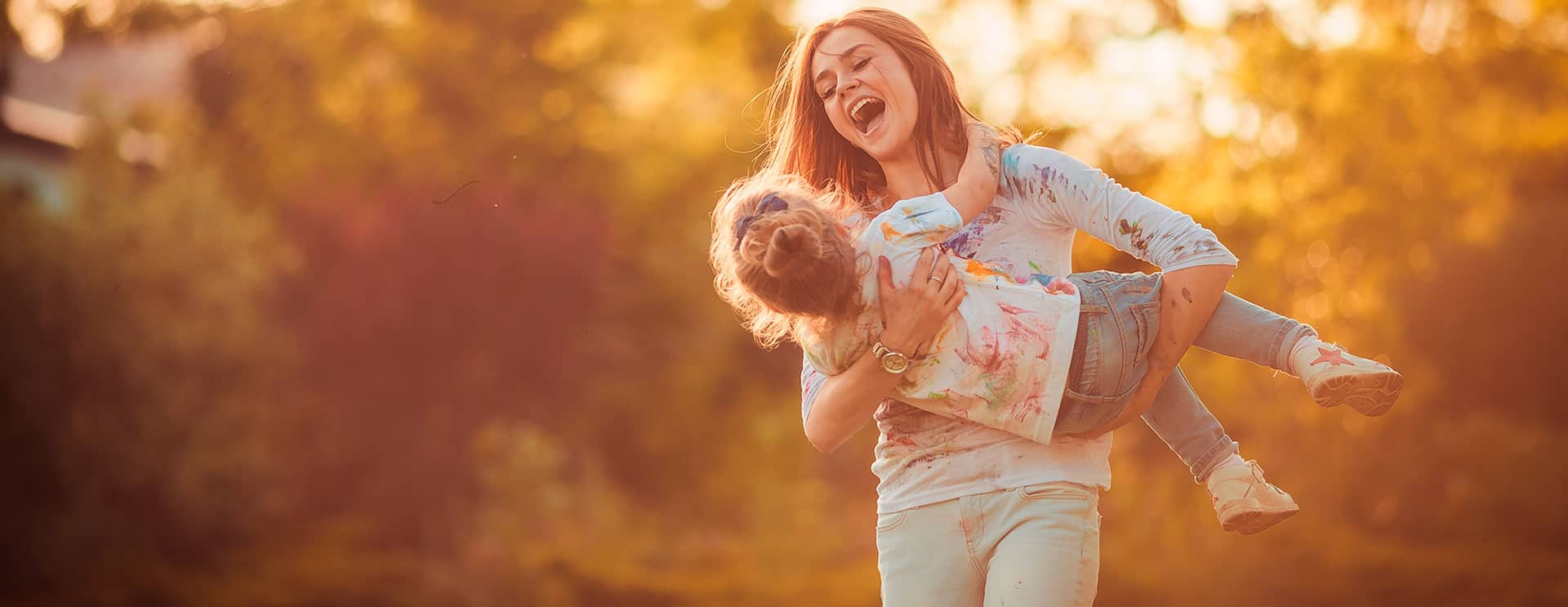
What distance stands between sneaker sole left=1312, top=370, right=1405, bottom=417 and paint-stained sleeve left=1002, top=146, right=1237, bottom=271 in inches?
9.7

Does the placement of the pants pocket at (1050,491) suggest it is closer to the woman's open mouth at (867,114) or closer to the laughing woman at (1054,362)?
the laughing woman at (1054,362)

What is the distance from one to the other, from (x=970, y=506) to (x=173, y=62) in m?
14.9

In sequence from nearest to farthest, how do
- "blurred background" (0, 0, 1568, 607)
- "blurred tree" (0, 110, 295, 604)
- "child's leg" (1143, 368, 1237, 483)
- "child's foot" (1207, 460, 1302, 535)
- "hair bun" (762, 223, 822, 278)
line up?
"hair bun" (762, 223, 822, 278)
"child's foot" (1207, 460, 1302, 535)
"child's leg" (1143, 368, 1237, 483)
"blurred background" (0, 0, 1568, 607)
"blurred tree" (0, 110, 295, 604)

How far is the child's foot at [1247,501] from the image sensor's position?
219 centimetres

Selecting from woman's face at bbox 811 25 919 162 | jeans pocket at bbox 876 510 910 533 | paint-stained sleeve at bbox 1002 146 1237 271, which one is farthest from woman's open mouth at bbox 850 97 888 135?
jeans pocket at bbox 876 510 910 533

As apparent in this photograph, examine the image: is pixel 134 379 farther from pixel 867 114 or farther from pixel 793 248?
pixel 793 248

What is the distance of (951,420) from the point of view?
2.13m

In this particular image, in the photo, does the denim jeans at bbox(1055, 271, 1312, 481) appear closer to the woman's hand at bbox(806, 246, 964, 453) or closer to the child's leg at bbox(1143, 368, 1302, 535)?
the child's leg at bbox(1143, 368, 1302, 535)

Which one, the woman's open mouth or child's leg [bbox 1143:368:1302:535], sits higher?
the woman's open mouth

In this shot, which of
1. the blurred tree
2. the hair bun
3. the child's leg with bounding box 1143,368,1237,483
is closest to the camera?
the hair bun

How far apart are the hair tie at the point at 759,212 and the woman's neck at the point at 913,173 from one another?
0.76 feet

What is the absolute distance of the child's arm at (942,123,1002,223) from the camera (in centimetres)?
206

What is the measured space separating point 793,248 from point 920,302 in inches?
7.8

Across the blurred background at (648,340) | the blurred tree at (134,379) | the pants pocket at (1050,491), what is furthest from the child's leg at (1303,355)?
the blurred tree at (134,379)
